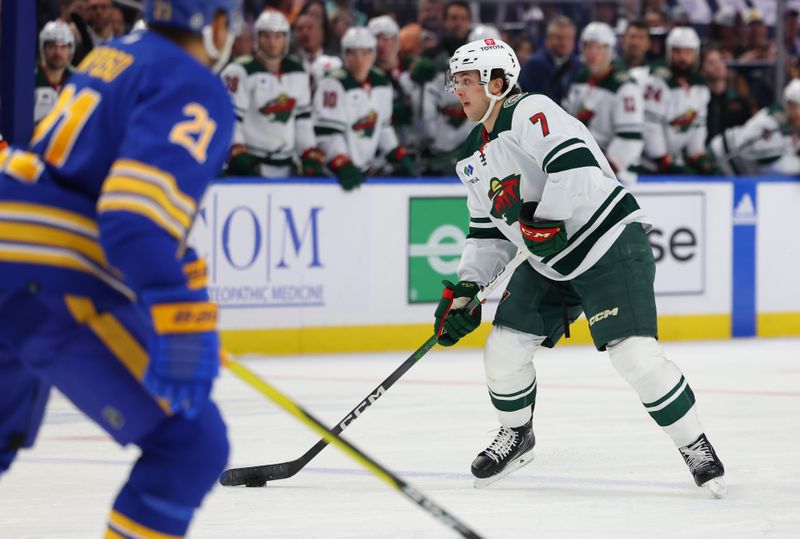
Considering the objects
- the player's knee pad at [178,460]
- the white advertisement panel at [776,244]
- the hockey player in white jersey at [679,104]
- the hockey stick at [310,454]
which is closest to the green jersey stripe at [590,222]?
the hockey stick at [310,454]

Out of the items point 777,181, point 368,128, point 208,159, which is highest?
point 208,159

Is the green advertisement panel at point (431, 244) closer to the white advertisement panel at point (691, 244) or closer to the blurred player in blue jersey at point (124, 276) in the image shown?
the white advertisement panel at point (691, 244)

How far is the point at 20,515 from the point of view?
3975mm

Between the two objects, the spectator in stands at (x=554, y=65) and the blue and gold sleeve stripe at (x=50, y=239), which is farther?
the spectator in stands at (x=554, y=65)

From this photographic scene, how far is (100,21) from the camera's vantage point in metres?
Answer: 8.03

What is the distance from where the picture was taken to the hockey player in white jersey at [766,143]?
9.13 metres

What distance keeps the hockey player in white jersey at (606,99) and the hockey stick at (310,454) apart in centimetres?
422

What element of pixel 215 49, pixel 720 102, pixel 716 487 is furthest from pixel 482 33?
pixel 215 49

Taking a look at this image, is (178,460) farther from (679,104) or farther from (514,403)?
(679,104)

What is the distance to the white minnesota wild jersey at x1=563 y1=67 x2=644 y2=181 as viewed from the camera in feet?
28.2

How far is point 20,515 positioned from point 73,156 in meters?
1.83

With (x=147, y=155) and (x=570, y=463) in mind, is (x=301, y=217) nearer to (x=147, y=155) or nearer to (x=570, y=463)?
(x=570, y=463)

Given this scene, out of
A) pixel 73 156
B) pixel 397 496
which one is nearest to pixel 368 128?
pixel 397 496

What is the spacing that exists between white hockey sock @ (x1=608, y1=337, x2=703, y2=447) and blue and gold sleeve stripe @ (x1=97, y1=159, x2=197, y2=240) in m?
2.21
